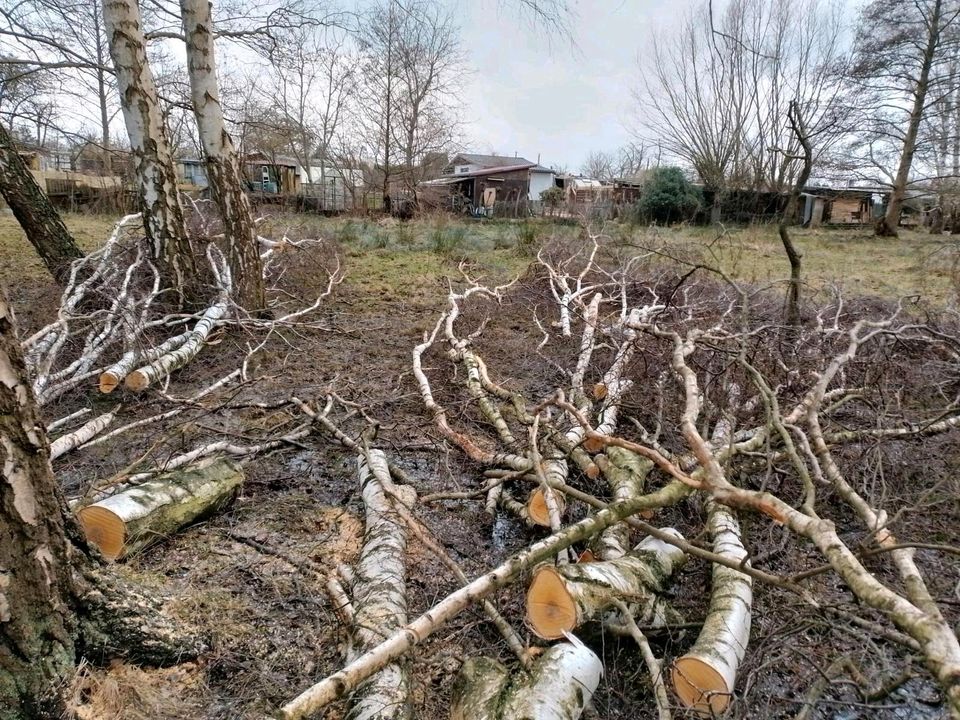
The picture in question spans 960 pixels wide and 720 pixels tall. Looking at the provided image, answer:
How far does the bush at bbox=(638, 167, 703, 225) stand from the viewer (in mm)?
20109

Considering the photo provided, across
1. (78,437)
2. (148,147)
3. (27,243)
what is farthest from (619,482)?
(27,243)

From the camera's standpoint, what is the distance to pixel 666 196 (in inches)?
792

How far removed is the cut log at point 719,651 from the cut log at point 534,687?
0.29 m

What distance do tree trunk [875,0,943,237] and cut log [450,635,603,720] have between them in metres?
22.0

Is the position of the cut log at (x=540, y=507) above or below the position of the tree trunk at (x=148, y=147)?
below

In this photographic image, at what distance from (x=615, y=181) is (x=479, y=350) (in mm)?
21643

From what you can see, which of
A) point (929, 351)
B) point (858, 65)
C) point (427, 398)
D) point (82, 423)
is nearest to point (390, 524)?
point (427, 398)

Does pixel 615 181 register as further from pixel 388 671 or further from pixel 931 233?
pixel 388 671

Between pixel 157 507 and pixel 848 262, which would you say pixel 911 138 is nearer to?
pixel 848 262

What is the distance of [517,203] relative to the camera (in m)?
20.6

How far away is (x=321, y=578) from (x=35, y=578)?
1.14 m

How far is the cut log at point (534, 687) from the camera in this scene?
1678 millimetres

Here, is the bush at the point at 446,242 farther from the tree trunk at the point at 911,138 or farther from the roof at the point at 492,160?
the roof at the point at 492,160

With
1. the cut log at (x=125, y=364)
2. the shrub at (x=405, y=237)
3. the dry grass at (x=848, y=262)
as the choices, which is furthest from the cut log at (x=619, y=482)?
the shrub at (x=405, y=237)
